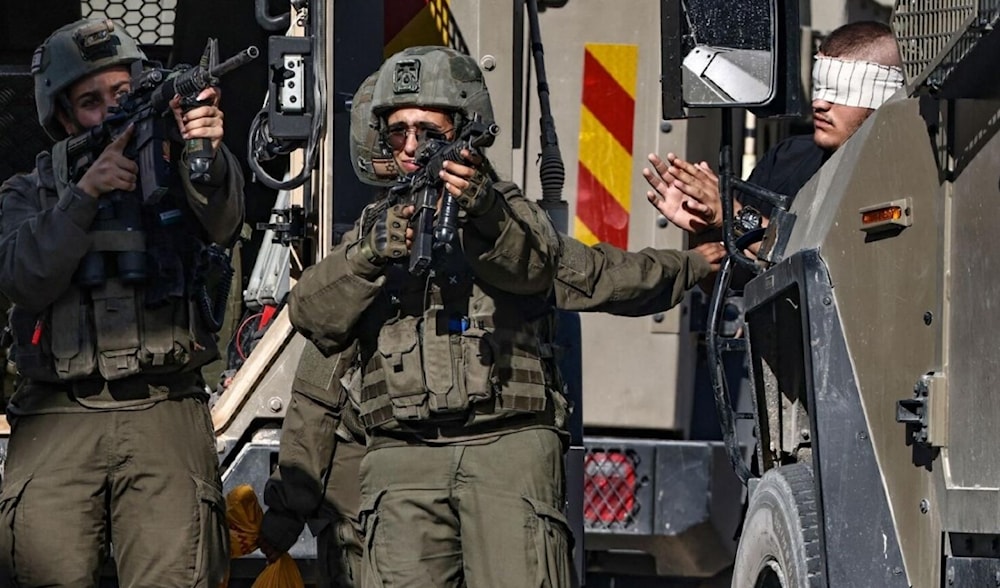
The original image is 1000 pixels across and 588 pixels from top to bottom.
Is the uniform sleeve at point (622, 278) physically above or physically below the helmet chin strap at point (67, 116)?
below

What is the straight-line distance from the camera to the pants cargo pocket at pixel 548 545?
13.3 feet

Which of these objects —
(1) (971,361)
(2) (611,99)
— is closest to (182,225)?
(2) (611,99)

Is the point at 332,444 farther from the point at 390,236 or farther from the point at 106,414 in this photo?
the point at 390,236

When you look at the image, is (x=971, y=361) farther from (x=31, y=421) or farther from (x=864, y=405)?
(x=31, y=421)

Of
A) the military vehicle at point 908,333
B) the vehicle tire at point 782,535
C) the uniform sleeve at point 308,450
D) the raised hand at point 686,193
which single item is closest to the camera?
the military vehicle at point 908,333

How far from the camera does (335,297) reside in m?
4.20

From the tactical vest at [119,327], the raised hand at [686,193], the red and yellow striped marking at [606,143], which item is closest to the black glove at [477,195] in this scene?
the raised hand at [686,193]

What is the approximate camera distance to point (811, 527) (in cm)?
326

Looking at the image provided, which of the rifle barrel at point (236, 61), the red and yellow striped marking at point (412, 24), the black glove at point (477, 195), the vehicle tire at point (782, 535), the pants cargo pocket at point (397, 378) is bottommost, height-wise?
the vehicle tire at point (782, 535)

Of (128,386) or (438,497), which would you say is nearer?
(438,497)

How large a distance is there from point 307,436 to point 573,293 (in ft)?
2.65

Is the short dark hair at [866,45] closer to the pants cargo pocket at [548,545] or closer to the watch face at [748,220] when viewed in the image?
the watch face at [748,220]

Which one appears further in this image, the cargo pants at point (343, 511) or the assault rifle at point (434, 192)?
the cargo pants at point (343, 511)

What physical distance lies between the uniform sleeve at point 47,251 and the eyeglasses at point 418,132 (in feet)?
2.53
